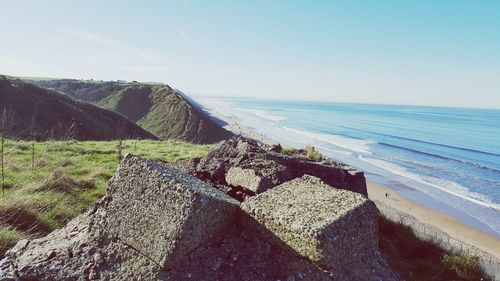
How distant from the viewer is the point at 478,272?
8.48m

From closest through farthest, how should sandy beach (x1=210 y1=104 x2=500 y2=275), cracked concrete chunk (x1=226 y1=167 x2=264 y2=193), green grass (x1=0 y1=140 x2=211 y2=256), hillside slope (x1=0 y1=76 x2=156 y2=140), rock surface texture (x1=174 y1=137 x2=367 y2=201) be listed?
cracked concrete chunk (x1=226 y1=167 x2=264 y2=193), rock surface texture (x1=174 y1=137 x2=367 y2=201), green grass (x1=0 y1=140 x2=211 y2=256), sandy beach (x1=210 y1=104 x2=500 y2=275), hillside slope (x1=0 y1=76 x2=156 y2=140)

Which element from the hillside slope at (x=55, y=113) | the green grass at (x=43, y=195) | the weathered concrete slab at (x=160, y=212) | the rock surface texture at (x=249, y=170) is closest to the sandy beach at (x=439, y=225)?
the green grass at (x=43, y=195)

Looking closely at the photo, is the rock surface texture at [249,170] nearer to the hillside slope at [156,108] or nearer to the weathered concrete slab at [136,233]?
the weathered concrete slab at [136,233]

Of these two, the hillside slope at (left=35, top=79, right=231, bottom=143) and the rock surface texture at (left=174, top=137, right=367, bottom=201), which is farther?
the hillside slope at (left=35, top=79, right=231, bottom=143)

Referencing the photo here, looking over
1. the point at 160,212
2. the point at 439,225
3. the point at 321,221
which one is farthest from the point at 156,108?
the point at 321,221

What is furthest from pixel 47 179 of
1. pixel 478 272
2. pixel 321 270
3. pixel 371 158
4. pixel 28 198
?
pixel 371 158

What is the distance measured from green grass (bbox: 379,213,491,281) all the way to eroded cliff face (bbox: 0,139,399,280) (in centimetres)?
376

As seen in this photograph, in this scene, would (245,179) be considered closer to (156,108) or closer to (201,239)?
(201,239)

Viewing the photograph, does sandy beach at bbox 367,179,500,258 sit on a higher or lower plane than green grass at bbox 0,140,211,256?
lower

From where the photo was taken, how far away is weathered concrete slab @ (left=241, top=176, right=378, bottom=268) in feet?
9.43

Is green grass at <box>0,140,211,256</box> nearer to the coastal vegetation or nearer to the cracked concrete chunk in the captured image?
the coastal vegetation

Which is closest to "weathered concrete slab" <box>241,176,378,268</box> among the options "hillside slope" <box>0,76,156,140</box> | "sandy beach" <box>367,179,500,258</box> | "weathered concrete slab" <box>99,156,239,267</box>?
"weathered concrete slab" <box>99,156,239,267</box>

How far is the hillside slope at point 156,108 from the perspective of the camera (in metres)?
54.2

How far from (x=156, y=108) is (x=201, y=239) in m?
73.0
